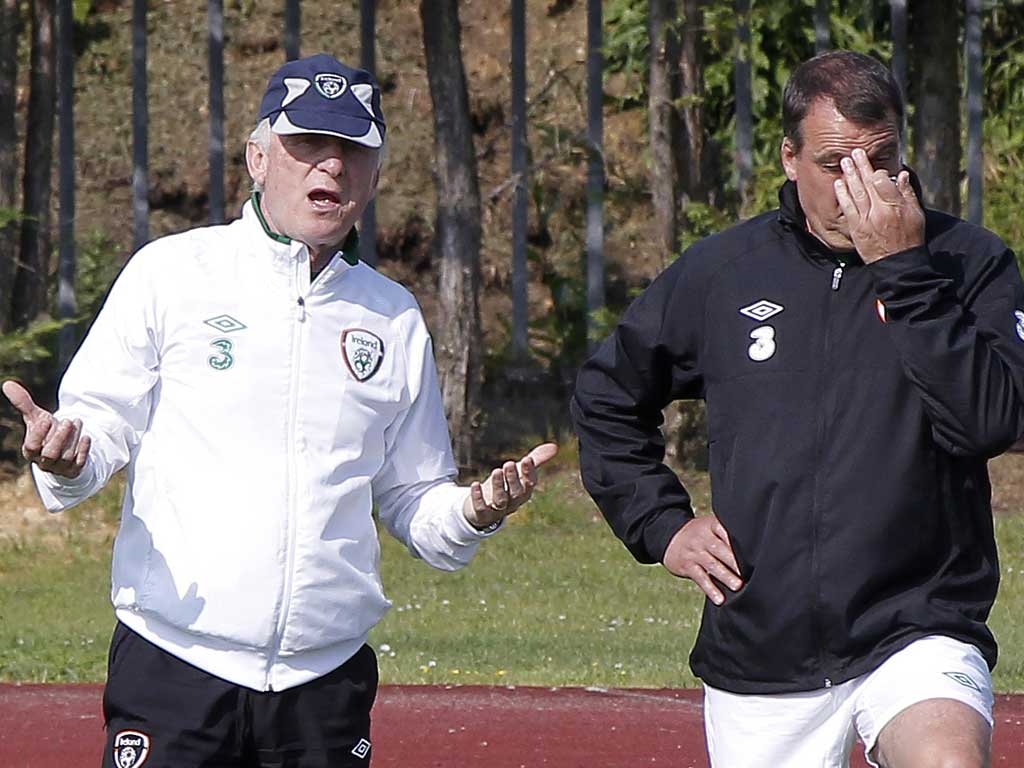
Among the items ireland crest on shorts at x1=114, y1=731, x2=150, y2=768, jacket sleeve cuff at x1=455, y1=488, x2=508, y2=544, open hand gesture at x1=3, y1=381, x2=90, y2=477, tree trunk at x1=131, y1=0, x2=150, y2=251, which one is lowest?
tree trunk at x1=131, y1=0, x2=150, y2=251

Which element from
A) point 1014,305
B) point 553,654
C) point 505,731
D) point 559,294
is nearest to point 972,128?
point 559,294

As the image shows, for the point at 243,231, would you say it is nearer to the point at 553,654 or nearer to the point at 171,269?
the point at 171,269

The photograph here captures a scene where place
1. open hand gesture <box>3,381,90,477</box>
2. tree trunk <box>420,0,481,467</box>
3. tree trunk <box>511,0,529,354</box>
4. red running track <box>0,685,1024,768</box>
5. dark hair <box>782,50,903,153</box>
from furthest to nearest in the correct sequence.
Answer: tree trunk <box>511,0,529,354</box> < tree trunk <box>420,0,481,467</box> < red running track <box>0,685,1024,768</box> < dark hair <box>782,50,903,153</box> < open hand gesture <box>3,381,90,477</box>

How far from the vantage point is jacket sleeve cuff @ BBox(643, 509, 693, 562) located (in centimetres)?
417

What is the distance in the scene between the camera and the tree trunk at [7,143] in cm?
1289

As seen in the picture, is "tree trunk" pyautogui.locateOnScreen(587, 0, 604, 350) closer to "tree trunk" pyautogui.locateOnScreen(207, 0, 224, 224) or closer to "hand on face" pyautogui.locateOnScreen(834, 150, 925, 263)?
"tree trunk" pyautogui.locateOnScreen(207, 0, 224, 224)

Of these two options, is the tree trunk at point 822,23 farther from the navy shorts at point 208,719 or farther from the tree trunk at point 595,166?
the navy shorts at point 208,719

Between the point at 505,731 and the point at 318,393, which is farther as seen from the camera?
the point at 505,731

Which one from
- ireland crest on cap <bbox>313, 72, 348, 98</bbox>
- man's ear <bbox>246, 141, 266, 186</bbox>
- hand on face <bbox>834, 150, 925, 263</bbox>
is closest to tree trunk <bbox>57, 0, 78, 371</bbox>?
man's ear <bbox>246, 141, 266, 186</bbox>

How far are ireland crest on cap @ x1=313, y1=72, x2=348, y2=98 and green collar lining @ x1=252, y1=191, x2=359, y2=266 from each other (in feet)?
0.82

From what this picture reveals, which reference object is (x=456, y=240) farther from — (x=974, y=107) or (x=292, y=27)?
(x=974, y=107)

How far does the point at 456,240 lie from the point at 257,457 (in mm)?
9576

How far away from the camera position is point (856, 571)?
381cm

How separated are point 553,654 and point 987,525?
5.10 meters
